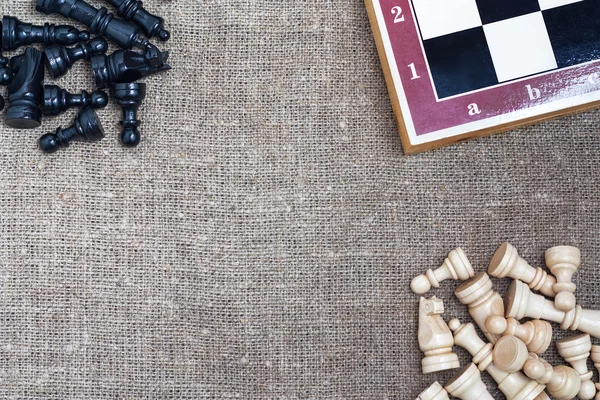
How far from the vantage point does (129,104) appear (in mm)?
1167

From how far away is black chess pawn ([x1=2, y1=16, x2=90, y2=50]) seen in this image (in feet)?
3.78

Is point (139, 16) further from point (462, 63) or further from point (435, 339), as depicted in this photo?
point (435, 339)

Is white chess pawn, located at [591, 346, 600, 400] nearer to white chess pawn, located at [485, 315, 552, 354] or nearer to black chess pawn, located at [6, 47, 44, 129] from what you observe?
white chess pawn, located at [485, 315, 552, 354]

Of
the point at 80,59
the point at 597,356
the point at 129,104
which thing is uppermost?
the point at 80,59

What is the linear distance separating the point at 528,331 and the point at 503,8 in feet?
1.89

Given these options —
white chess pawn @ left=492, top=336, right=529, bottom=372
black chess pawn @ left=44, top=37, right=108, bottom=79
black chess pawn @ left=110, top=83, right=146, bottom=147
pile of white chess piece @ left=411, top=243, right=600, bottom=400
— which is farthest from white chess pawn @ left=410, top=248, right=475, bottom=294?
black chess pawn @ left=44, top=37, right=108, bottom=79

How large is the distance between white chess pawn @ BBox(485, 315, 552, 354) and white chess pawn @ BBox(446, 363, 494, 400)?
80mm

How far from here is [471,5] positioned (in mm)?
1194

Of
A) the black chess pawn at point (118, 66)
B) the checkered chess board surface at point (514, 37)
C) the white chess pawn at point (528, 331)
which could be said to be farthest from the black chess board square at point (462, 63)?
the black chess pawn at point (118, 66)

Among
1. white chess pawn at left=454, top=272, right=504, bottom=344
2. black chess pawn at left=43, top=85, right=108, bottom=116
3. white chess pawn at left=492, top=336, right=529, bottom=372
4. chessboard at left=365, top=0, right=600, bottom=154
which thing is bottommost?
white chess pawn at left=492, top=336, right=529, bottom=372

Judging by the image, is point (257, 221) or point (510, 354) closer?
point (510, 354)

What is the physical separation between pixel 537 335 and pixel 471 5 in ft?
1.96

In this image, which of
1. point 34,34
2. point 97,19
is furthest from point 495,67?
point 34,34

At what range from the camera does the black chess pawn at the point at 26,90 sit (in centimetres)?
114
